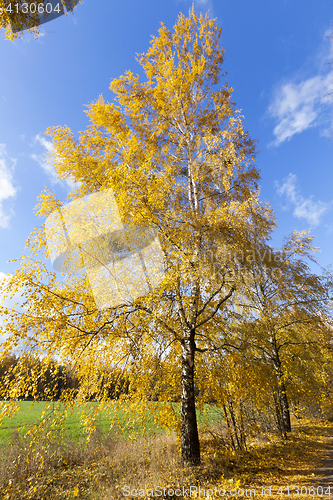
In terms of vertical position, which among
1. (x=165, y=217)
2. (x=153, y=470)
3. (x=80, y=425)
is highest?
(x=165, y=217)

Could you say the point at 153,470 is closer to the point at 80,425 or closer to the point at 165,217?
the point at 80,425

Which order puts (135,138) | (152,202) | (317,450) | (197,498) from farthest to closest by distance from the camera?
1. (317,450)
2. (135,138)
3. (152,202)
4. (197,498)

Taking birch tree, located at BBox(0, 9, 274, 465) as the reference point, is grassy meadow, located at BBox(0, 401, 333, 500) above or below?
below

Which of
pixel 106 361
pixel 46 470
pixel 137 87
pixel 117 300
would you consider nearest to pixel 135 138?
pixel 137 87

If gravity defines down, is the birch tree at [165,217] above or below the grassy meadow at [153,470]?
above

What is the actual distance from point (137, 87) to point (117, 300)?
6.66 m

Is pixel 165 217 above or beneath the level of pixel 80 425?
above

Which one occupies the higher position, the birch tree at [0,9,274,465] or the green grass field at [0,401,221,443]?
the birch tree at [0,9,274,465]

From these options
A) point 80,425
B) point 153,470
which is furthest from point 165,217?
point 153,470

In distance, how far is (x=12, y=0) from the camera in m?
5.20

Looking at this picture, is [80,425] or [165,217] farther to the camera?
[165,217]

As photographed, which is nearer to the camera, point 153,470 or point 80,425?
point 80,425

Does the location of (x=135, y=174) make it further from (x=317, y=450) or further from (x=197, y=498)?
(x=317, y=450)

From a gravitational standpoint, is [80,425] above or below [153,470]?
above
